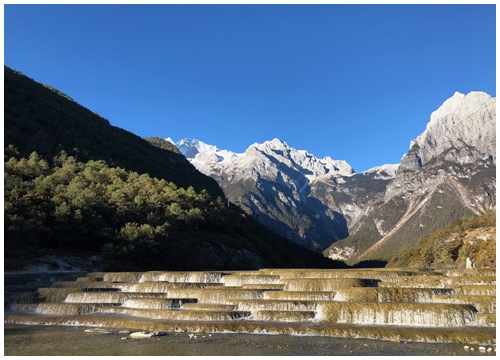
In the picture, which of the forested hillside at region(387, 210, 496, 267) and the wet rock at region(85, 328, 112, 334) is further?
the forested hillside at region(387, 210, 496, 267)

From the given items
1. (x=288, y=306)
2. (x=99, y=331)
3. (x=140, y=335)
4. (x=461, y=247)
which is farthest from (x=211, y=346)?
(x=461, y=247)

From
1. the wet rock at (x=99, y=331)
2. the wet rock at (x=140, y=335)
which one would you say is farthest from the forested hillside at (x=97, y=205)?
the wet rock at (x=140, y=335)

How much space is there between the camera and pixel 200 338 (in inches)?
844

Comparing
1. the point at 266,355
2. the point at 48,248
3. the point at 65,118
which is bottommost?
the point at 266,355

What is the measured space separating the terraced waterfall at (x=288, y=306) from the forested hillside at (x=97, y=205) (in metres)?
25.8

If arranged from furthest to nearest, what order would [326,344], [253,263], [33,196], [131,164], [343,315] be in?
[131,164] → [253,263] → [33,196] → [343,315] → [326,344]

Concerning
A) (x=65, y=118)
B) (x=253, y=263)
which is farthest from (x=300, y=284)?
(x=65, y=118)

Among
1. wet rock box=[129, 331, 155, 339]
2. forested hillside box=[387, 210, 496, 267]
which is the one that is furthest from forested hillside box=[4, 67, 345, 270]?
forested hillside box=[387, 210, 496, 267]

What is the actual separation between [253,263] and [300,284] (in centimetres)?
7066

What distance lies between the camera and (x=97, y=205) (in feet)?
241

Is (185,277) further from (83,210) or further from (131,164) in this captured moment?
(131,164)

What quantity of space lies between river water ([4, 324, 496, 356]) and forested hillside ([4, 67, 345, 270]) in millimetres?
41054

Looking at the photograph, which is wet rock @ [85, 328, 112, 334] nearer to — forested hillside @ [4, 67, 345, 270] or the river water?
the river water

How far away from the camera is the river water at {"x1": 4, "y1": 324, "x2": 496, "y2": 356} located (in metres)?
18.3
